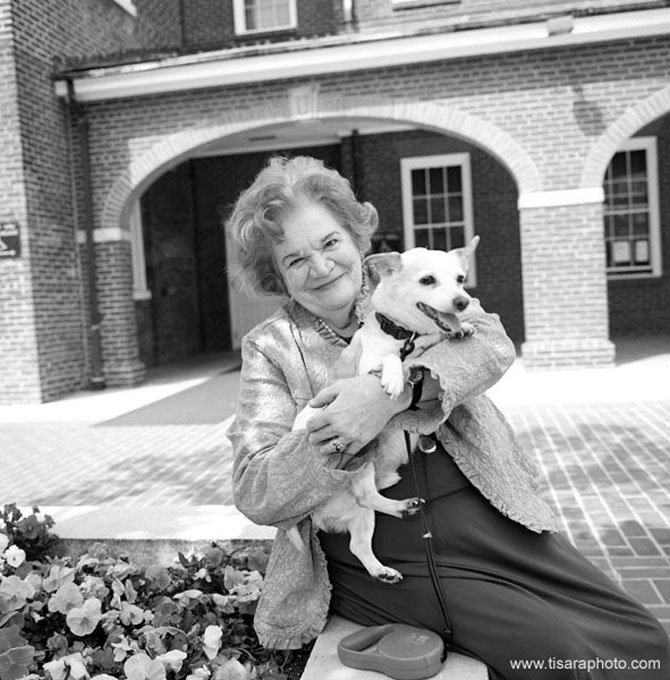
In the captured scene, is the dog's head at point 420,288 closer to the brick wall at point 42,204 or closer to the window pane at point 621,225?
the brick wall at point 42,204

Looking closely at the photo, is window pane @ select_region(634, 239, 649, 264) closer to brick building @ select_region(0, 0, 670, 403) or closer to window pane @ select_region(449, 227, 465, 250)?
window pane @ select_region(449, 227, 465, 250)

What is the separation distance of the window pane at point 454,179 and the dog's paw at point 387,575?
14534mm

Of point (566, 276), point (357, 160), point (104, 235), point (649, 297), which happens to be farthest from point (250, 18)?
point (649, 297)

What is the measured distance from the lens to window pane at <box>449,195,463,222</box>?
15.8 meters

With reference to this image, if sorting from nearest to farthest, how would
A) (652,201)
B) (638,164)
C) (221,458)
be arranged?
(221,458) → (652,201) → (638,164)

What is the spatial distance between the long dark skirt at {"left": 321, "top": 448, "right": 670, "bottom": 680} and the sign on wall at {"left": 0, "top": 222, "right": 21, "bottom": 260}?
9373 millimetres

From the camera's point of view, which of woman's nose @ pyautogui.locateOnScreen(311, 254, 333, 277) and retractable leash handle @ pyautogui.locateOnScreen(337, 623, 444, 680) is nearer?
retractable leash handle @ pyautogui.locateOnScreen(337, 623, 444, 680)

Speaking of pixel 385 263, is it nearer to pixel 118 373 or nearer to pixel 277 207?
pixel 277 207

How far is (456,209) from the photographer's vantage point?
623 inches

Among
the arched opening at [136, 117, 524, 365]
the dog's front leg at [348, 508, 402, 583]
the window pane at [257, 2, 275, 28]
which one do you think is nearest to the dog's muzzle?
the dog's front leg at [348, 508, 402, 583]

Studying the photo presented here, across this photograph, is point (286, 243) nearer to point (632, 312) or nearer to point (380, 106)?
point (380, 106)

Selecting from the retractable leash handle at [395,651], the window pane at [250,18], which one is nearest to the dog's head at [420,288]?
the retractable leash handle at [395,651]

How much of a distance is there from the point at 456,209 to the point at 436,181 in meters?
0.73

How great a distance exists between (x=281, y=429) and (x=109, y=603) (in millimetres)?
1040
